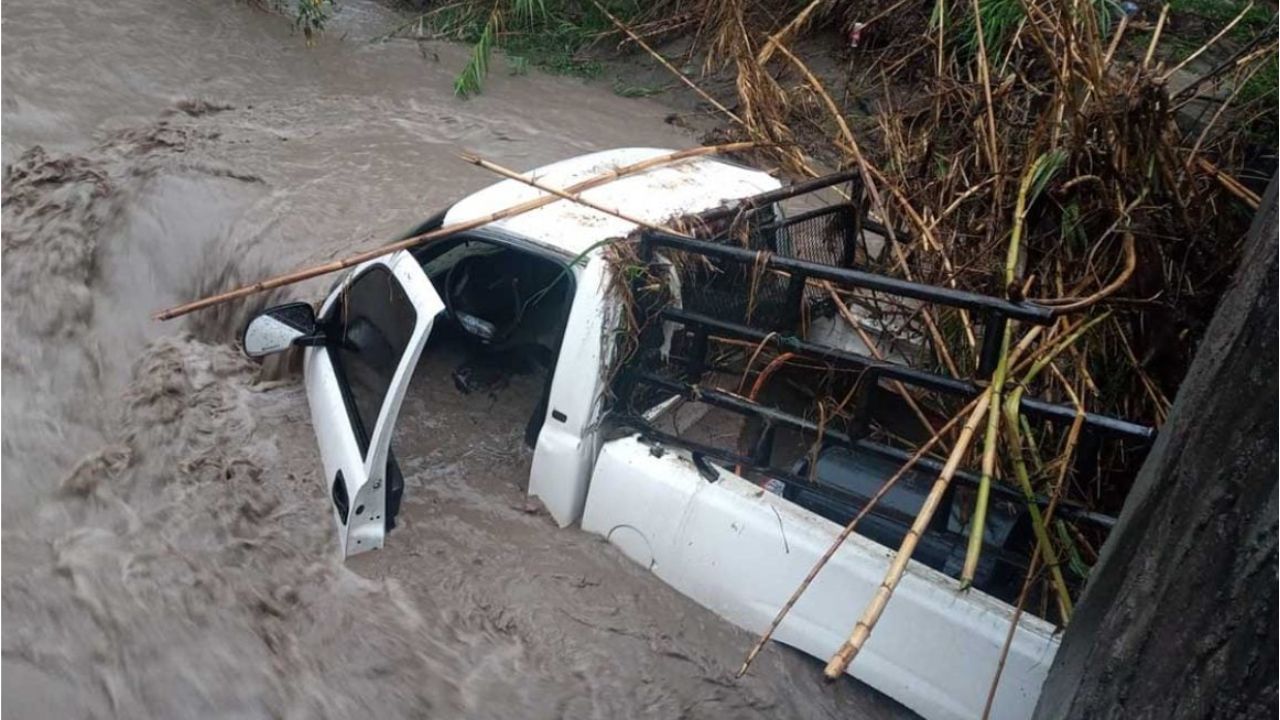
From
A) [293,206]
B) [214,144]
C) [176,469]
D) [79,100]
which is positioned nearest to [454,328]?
[176,469]

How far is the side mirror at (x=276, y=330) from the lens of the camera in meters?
3.83

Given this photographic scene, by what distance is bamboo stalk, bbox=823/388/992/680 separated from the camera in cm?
217

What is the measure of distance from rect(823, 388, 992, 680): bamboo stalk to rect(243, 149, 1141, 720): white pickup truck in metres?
0.43

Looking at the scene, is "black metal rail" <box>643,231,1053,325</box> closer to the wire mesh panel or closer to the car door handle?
the wire mesh panel

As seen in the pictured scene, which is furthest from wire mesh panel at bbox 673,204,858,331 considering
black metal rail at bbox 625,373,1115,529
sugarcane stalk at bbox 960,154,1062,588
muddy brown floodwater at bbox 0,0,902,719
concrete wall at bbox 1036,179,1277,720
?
concrete wall at bbox 1036,179,1277,720

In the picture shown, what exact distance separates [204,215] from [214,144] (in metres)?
1.11

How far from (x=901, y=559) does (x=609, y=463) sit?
1167 mm

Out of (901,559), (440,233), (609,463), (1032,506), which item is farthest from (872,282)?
(440,233)

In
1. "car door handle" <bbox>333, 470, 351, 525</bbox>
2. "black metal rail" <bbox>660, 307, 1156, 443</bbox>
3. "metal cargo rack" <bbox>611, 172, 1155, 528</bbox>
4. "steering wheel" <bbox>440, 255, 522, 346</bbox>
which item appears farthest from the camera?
"steering wheel" <bbox>440, 255, 522, 346</bbox>

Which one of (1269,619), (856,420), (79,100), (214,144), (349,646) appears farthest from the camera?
(79,100)

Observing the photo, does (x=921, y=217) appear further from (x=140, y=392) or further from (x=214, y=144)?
(x=214, y=144)

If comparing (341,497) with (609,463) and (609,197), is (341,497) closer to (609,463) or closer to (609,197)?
(609,463)

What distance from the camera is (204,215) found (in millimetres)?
6074

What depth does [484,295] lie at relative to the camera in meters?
4.21
